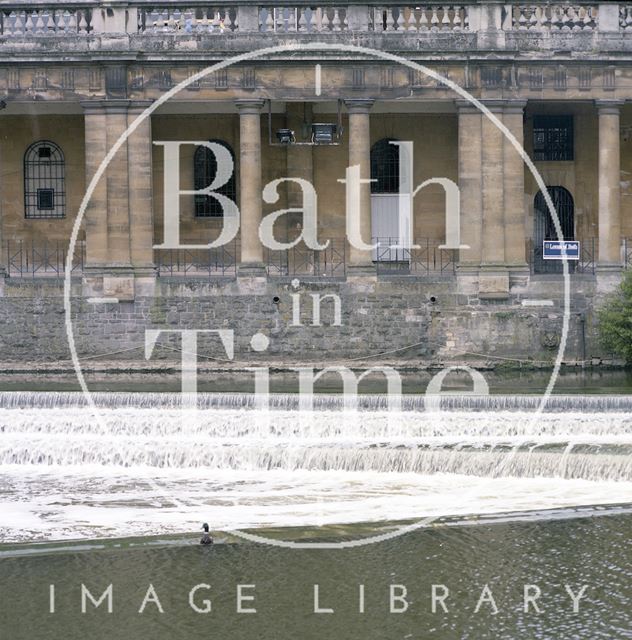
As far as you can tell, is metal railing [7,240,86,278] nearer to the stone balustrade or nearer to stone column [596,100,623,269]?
the stone balustrade

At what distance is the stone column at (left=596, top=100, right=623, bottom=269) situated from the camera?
42.3 m

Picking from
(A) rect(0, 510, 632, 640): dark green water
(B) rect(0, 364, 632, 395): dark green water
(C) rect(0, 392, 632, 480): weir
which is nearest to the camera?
(A) rect(0, 510, 632, 640): dark green water

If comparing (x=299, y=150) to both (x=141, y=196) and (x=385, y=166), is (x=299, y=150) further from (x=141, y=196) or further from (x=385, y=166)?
(x=141, y=196)

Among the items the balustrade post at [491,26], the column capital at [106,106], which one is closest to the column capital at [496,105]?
the balustrade post at [491,26]

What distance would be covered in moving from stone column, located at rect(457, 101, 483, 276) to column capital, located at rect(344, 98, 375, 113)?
236cm

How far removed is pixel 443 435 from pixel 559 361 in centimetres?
1207

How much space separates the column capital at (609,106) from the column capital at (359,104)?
19.7ft

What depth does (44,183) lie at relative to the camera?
4744 centimetres

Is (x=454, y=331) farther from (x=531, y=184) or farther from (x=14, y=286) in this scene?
(x=14, y=286)

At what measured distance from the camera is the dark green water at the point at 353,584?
18.8 meters

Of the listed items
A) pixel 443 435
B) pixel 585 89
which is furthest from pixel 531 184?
pixel 443 435

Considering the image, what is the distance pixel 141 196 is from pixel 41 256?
19.6ft

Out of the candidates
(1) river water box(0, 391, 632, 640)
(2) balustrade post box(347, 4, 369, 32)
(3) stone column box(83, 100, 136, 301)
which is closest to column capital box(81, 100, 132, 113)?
(3) stone column box(83, 100, 136, 301)

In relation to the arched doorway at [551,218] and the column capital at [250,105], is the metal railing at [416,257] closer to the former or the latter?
the arched doorway at [551,218]
